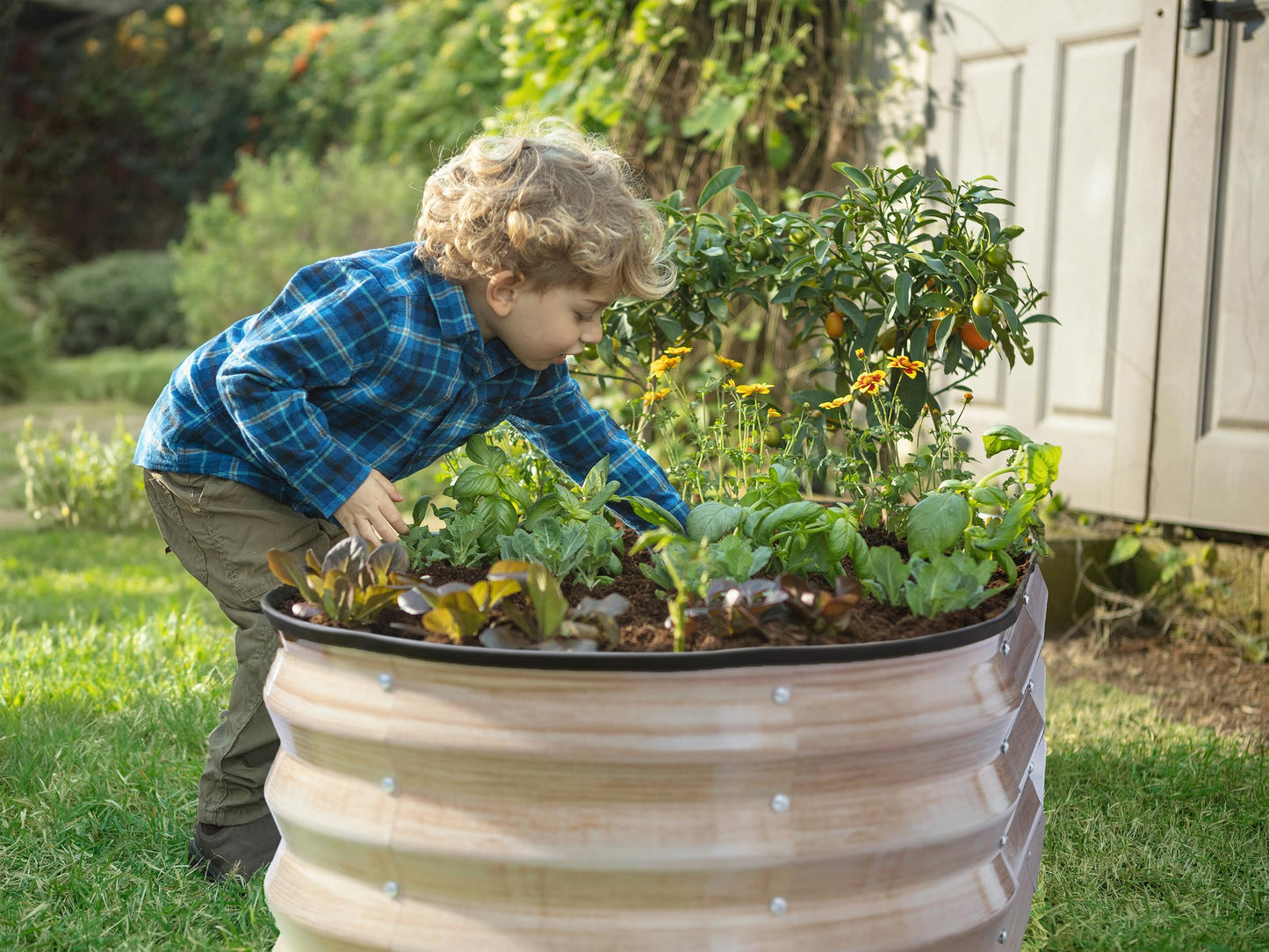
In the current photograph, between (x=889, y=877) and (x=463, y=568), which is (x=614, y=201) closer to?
(x=463, y=568)

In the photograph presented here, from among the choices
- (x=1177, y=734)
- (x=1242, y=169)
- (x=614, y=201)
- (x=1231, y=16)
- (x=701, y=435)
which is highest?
(x=1231, y=16)

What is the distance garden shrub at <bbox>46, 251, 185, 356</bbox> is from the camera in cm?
1044

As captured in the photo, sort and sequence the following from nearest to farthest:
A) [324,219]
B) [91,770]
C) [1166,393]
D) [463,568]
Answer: [463,568], [91,770], [1166,393], [324,219]

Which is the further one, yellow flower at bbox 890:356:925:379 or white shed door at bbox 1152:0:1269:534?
white shed door at bbox 1152:0:1269:534

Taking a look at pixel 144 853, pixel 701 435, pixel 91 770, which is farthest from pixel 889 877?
pixel 91 770

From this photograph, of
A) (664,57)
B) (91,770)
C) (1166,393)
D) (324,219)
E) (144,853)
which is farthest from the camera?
(324,219)

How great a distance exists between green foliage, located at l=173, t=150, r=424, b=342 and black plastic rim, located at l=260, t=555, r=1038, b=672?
6.44m

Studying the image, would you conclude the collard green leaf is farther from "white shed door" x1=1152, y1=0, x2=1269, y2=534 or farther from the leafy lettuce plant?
"white shed door" x1=1152, y1=0, x2=1269, y2=534

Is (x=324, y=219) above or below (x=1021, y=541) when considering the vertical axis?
above

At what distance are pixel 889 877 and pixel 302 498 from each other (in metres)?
1.21

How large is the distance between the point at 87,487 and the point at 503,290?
146 inches

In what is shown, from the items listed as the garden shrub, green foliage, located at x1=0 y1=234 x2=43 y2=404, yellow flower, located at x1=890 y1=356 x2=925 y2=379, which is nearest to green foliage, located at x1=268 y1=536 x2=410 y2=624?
yellow flower, located at x1=890 y1=356 x2=925 y2=379

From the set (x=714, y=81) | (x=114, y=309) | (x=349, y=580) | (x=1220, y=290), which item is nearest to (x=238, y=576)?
(x=349, y=580)

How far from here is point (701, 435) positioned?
2.13 meters
